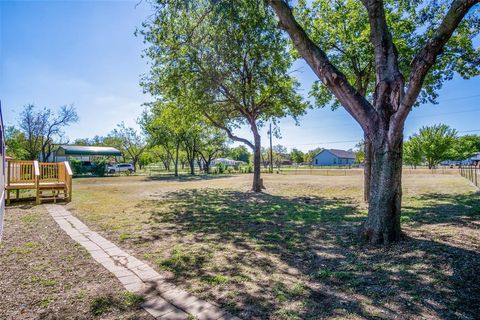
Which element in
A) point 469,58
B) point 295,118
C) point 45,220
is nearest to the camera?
point 45,220

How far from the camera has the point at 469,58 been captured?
369 inches

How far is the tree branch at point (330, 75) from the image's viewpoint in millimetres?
4777

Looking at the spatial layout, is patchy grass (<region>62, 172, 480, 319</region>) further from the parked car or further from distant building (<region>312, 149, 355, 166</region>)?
distant building (<region>312, 149, 355, 166</region>)

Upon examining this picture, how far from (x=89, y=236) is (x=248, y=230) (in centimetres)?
344

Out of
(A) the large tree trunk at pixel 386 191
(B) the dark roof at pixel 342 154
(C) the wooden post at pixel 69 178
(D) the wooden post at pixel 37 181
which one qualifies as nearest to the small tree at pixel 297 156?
(B) the dark roof at pixel 342 154

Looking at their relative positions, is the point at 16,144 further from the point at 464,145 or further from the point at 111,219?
the point at 464,145

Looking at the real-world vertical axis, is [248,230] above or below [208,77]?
below

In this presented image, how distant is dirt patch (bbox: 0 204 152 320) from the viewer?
8.84 feet

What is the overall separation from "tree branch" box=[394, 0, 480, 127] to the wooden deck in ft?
36.8

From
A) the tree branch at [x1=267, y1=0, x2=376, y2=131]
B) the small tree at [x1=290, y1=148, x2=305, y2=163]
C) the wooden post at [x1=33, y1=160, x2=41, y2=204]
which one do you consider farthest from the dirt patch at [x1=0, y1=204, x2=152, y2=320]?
the small tree at [x1=290, y1=148, x2=305, y2=163]

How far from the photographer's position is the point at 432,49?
3990 millimetres

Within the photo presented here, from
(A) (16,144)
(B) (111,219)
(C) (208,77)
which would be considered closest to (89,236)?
(B) (111,219)

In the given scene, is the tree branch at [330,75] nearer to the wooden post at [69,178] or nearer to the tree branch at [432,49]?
the tree branch at [432,49]

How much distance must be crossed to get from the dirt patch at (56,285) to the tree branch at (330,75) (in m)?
4.55
